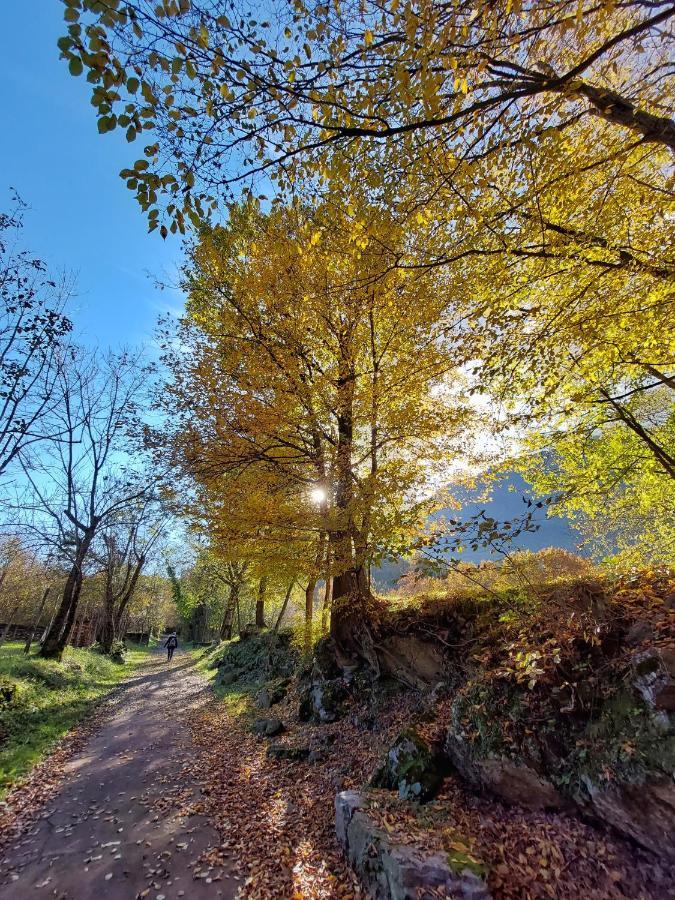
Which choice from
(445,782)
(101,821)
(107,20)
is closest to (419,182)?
(107,20)

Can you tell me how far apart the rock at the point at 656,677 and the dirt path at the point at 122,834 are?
508 centimetres

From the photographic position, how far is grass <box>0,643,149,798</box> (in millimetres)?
7348

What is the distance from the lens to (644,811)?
3.38 meters

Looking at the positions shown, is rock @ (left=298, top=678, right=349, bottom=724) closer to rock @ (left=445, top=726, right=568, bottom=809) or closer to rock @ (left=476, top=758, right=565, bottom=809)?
rock @ (left=445, top=726, right=568, bottom=809)

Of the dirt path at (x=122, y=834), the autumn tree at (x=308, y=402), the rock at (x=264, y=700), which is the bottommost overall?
the dirt path at (x=122, y=834)

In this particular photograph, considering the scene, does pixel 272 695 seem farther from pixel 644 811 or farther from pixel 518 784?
pixel 644 811

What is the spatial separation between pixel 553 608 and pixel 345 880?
13.4 ft

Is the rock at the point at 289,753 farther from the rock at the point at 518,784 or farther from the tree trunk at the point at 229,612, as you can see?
the tree trunk at the point at 229,612

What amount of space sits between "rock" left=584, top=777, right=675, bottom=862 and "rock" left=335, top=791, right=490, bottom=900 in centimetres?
139

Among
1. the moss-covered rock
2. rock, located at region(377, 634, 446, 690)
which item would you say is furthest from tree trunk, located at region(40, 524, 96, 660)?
rock, located at region(377, 634, 446, 690)

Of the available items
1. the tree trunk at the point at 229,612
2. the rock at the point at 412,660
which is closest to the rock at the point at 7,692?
the rock at the point at 412,660

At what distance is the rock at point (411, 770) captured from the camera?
4.90 meters

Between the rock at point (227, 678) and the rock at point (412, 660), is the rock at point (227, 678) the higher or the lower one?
the lower one

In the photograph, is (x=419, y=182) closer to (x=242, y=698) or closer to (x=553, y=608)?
(x=553, y=608)
